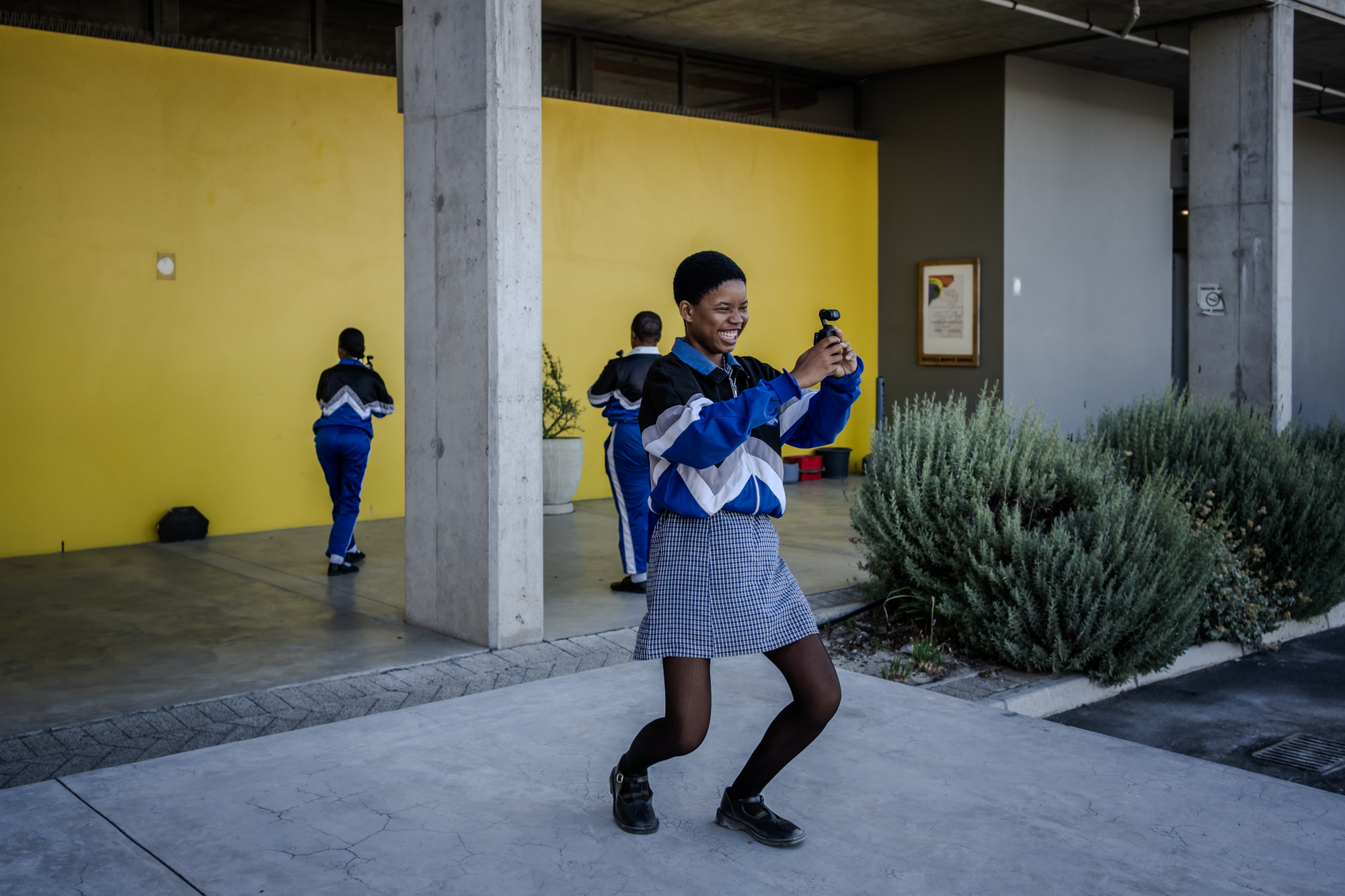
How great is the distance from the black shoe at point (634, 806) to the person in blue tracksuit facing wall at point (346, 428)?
4565 mm

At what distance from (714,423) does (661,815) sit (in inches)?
56.5

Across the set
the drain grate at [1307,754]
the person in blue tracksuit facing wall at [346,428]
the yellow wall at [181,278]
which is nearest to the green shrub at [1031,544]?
the drain grate at [1307,754]

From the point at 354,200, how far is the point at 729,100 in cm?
484

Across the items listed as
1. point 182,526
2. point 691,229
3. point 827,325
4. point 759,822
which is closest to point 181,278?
point 182,526

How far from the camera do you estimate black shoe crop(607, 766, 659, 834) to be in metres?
3.61

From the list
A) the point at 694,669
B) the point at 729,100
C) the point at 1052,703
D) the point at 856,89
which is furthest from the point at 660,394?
the point at 856,89

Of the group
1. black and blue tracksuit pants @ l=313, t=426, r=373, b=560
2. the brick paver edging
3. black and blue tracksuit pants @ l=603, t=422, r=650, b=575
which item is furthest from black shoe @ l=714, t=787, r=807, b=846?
black and blue tracksuit pants @ l=313, t=426, r=373, b=560

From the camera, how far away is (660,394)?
10.6 ft

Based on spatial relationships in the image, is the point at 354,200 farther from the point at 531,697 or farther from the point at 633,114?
the point at 531,697

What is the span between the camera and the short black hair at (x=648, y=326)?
730cm

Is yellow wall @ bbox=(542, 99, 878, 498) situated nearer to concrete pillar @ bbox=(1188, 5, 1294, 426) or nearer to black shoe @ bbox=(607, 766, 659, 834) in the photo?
concrete pillar @ bbox=(1188, 5, 1294, 426)

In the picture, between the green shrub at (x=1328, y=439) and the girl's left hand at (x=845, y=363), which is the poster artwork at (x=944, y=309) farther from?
the girl's left hand at (x=845, y=363)

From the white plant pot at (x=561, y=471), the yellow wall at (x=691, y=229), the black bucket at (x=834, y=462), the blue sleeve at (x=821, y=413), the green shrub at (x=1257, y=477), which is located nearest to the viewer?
the blue sleeve at (x=821, y=413)

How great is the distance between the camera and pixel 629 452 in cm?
725
